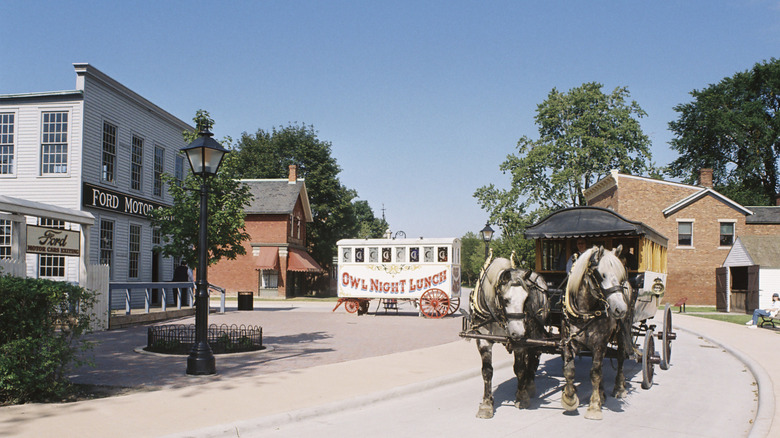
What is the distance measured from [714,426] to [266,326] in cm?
1563

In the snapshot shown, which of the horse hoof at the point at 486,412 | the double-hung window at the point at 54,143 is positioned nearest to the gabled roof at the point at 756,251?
the horse hoof at the point at 486,412

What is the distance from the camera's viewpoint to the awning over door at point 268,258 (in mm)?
46688

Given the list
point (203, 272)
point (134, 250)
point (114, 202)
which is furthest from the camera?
point (134, 250)

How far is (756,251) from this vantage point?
3541cm

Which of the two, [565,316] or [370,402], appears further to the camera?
[370,402]

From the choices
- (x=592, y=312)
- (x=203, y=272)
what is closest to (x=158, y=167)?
(x=203, y=272)

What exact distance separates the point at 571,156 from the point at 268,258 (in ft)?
86.6

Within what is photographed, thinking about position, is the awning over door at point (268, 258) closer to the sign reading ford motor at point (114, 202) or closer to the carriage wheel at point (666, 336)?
the sign reading ford motor at point (114, 202)

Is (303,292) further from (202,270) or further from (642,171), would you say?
(202,270)

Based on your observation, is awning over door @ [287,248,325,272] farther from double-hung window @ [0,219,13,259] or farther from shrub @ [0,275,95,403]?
shrub @ [0,275,95,403]

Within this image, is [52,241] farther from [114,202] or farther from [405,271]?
[405,271]

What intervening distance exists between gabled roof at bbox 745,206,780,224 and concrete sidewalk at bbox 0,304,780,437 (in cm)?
3203

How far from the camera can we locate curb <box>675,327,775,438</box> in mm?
7125

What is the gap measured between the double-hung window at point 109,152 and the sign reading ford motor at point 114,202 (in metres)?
0.69
